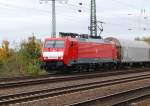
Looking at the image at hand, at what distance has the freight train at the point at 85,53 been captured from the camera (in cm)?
3362

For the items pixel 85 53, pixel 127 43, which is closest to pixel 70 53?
pixel 85 53

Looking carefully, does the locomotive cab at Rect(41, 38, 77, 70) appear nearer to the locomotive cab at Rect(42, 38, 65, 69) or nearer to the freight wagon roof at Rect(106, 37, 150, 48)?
the locomotive cab at Rect(42, 38, 65, 69)

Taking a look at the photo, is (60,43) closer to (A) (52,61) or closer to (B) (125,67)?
(A) (52,61)

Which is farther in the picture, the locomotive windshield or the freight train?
the locomotive windshield

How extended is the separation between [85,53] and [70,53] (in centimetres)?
284

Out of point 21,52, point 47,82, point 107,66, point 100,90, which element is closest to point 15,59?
point 21,52

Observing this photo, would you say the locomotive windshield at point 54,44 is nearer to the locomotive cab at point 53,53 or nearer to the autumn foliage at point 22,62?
the locomotive cab at point 53,53

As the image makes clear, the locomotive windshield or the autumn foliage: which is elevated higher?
the locomotive windshield

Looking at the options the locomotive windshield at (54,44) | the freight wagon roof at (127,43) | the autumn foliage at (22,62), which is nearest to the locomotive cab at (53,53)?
the locomotive windshield at (54,44)

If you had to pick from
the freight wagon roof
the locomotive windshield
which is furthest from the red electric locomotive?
the freight wagon roof

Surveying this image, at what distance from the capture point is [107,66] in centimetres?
4212

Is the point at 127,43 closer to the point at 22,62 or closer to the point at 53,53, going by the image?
the point at 22,62

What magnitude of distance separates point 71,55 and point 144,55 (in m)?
19.9

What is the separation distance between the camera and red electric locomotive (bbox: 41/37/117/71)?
33.5 m
